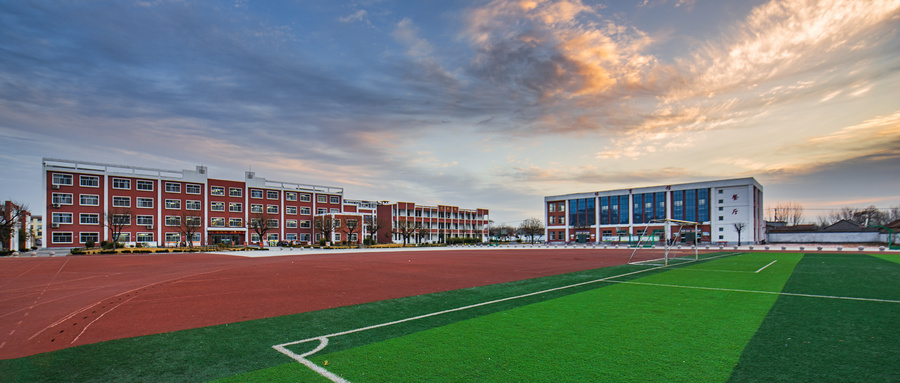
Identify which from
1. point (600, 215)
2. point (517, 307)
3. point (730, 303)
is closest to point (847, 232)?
point (600, 215)

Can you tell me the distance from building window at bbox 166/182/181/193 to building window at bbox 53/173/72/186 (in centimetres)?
1178

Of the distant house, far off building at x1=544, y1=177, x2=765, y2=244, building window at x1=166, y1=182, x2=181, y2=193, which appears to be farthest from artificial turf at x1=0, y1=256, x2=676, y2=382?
the distant house

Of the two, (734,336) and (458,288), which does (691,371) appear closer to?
(734,336)

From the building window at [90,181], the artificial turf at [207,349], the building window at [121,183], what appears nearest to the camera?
the artificial turf at [207,349]

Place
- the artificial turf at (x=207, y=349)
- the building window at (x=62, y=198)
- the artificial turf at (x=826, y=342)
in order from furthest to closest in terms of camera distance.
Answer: the building window at (x=62, y=198) < the artificial turf at (x=207, y=349) < the artificial turf at (x=826, y=342)

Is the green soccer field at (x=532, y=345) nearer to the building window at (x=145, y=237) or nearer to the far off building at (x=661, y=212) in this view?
the far off building at (x=661, y=212)

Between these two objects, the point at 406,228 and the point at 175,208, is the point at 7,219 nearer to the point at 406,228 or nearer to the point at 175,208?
the point at 175,208

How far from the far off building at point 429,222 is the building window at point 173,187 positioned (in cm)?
3671

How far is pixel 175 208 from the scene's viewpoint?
65000 mm

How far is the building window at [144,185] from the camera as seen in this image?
6219 cm

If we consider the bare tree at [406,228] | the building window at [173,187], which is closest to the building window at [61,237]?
the building window at [173,187]

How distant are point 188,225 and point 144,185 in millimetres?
14370

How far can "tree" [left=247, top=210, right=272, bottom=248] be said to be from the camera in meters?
67.0

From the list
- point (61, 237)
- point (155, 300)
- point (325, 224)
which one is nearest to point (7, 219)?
point (61, 237)
